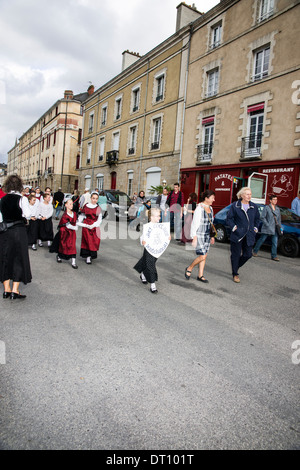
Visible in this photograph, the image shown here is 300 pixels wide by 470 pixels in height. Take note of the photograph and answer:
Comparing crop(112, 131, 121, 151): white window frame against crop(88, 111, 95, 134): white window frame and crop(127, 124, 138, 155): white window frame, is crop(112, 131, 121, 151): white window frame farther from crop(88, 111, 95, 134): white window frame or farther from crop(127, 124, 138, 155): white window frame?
crop(88, 111, 95, 134): white window frame

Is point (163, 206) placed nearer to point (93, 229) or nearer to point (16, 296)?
point (93, 229)

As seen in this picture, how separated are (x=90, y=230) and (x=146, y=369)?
15.3 feet

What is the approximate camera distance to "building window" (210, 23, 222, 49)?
54.1ft

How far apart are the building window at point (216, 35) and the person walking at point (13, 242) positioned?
16.9m

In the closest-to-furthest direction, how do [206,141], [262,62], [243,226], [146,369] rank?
[146,369] → [243,226] → [262,62] → [206,141]

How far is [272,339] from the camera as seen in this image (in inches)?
136

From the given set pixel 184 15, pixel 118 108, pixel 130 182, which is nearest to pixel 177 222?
pixel 130 182

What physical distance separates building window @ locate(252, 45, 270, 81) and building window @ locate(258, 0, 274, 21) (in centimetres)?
136

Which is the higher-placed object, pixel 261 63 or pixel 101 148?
pixel 261 63

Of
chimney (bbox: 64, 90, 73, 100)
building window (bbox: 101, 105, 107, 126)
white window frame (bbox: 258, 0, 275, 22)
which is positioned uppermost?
chimney (bbox: 64, 90, 73, 100)

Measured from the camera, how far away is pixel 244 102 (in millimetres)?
14852

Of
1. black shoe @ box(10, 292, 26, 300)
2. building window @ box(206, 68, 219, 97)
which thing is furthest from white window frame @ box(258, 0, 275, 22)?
black shoe @ box(10, 292, 26, 300)

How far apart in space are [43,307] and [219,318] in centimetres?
240
